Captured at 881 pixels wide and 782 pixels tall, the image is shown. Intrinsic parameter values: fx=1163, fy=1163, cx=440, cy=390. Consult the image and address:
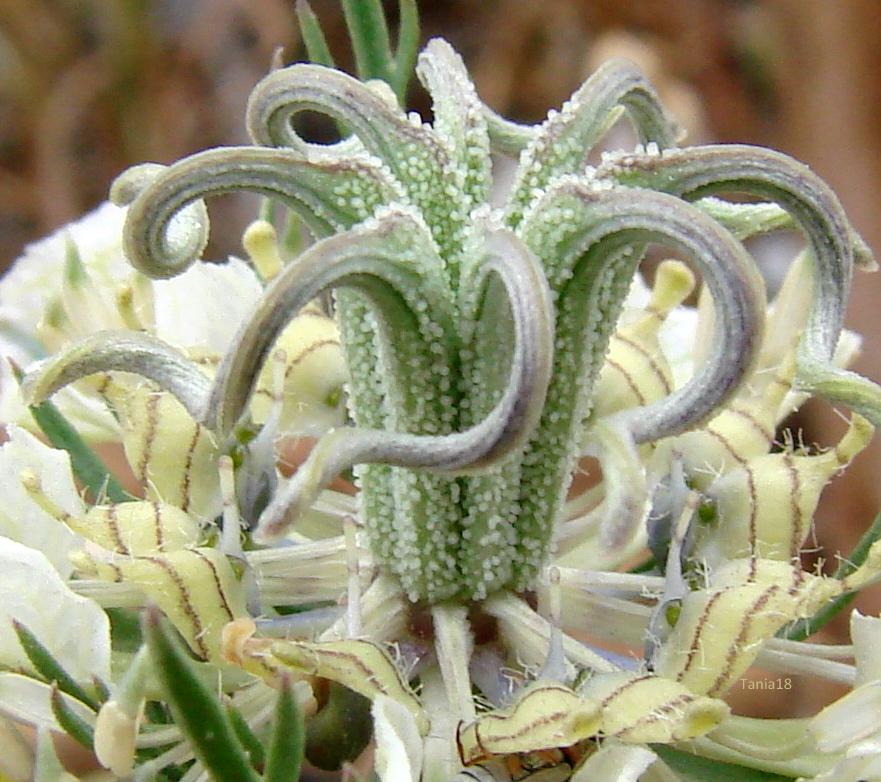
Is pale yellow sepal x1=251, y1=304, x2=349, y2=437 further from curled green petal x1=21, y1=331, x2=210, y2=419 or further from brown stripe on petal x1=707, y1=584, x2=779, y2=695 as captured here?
brown stripe on petal x1=707, y1=584, x2=779, y2=695

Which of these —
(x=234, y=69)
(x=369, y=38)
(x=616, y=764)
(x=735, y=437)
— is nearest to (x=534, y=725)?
(x=616, y=764)

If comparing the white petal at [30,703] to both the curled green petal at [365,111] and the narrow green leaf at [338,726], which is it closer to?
the narrow green leaf at [338,726]

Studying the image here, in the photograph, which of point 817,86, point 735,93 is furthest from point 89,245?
point 735,93

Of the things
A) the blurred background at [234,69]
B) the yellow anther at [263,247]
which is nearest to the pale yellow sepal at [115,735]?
the yellow anther at [263,247]

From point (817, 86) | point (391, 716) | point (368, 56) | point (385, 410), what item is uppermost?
point (817, 86)

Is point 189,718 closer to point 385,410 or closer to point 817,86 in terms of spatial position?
point 385,410

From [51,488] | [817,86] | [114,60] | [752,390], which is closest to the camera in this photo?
[51,488]

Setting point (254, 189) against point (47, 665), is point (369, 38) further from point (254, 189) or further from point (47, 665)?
point (47, 665)
